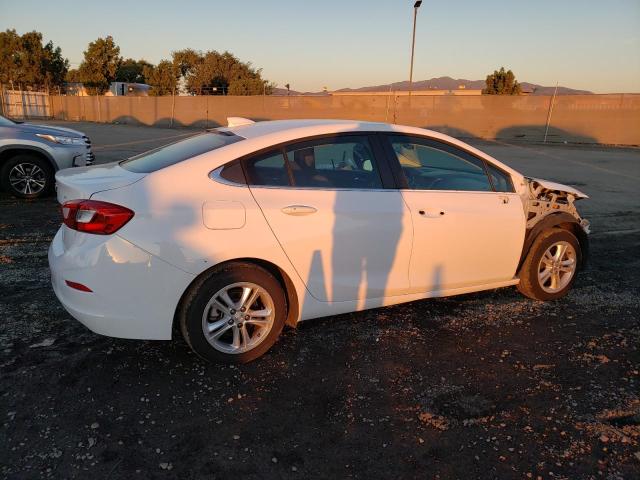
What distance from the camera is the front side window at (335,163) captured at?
345 cm

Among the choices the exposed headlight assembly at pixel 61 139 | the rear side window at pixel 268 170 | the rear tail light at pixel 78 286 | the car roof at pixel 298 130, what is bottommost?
the rear tail light at pixel 78 286

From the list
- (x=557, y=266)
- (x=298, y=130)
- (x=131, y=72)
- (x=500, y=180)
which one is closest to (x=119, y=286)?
(x=298, y=130)

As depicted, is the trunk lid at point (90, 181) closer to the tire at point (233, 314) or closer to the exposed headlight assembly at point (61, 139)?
the tire at point (233, 314)

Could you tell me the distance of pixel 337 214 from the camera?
340 cm

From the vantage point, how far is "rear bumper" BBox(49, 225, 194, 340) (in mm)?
2926

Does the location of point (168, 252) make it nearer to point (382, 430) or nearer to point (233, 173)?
point (233, 173)

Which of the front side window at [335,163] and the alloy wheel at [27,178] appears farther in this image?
the alloy wheel at [27,178]

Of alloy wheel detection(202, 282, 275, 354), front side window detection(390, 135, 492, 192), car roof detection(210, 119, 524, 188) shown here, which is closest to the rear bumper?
alloy wheel detection(202, 282, 275, 354)

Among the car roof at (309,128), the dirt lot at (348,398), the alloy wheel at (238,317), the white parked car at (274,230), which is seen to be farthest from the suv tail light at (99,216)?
the car roof at (309,128)

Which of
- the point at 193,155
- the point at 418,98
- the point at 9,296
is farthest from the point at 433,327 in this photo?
the point at 418,98

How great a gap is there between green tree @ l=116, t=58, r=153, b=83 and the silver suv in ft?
203

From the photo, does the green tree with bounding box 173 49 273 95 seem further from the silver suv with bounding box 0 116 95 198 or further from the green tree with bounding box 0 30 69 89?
the silver suv with bounding box 0 116 95 198

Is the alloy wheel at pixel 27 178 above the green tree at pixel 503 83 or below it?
below

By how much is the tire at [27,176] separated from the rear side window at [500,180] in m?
7.17
